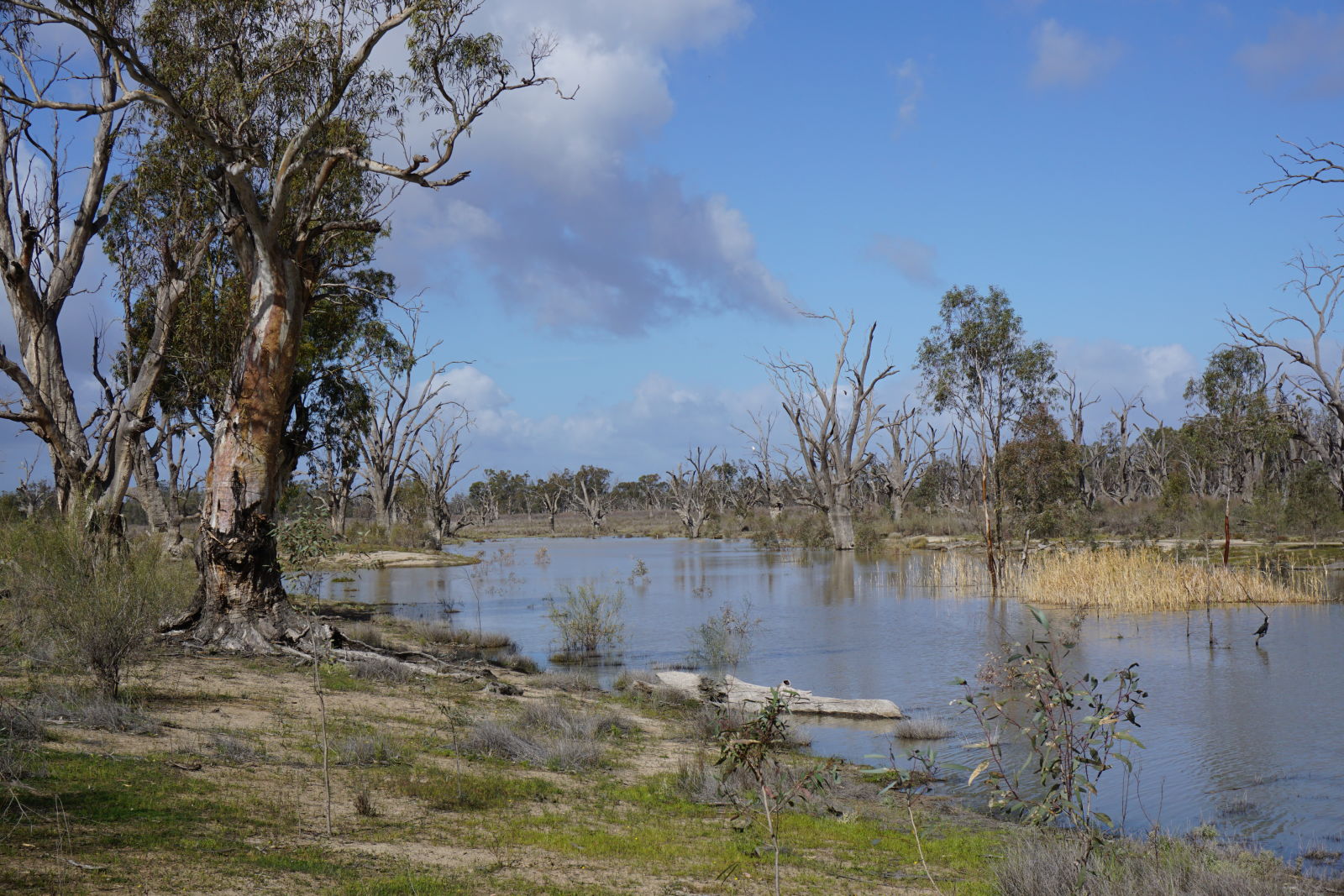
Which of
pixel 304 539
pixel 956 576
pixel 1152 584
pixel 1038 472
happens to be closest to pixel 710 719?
pixel 304 539

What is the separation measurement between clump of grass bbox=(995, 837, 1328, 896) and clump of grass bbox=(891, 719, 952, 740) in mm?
4737

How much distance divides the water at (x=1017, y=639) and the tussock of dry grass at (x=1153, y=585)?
2.11 ft

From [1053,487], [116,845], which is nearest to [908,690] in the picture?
[116,845]

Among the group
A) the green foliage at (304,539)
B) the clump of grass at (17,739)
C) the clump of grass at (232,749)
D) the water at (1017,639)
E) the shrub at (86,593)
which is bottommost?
the water at (1017,639)

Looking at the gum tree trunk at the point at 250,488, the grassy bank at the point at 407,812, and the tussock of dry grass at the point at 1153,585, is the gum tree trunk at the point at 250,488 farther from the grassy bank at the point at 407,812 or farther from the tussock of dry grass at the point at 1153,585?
the tussock of dry grass at the point at 1153,585

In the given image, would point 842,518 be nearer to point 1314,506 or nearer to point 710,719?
point 1314,506

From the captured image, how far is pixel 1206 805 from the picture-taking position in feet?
28.5

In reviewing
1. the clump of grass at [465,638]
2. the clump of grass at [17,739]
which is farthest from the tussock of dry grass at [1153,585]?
the clump of grass at [17,739]

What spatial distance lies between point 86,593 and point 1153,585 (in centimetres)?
1923

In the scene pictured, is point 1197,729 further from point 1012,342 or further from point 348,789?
point 1012,342

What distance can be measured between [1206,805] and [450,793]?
6.34 m

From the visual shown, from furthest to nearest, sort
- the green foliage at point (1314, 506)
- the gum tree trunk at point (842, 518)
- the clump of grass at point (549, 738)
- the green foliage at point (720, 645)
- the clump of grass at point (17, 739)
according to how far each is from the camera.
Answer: the gum tree trunk at point (842, 518), the green foliage at point (1314, 506), the green foliage at point (720, 645), the clump of grass at point (549, 738), the clump of grass at point (17, 739)

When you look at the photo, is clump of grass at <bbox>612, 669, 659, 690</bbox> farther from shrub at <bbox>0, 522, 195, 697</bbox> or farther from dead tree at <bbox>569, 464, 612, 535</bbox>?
dead tree at <bbox>569, 464, 612, 535</bbox>

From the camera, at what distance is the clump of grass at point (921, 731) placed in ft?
35.5
